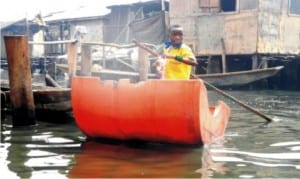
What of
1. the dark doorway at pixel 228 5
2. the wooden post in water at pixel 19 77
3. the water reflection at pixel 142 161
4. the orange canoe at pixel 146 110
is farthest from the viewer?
the dark doorway at pixel 228 5

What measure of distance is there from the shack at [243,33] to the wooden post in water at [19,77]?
1209 cm

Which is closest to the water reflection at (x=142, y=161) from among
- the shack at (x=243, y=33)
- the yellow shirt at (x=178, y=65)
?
the yellow shirt at (x=178, y=65)

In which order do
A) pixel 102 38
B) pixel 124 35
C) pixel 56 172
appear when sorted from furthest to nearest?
1. pixel 102 38
2. pixel 124 35
3. pixel 56 172

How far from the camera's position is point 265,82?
1953 cm

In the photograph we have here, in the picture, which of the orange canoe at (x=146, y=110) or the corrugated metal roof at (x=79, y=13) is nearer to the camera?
the orange canoe at (x=146, y=110)

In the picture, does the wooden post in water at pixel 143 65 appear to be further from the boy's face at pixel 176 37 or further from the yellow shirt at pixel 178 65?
the boy's face at pixel 176 37

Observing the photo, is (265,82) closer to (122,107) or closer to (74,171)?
(122,107)

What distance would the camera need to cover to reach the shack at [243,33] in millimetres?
18391

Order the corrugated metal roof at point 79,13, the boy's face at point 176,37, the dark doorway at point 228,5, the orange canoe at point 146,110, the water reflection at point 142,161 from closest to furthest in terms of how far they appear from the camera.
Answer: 1. the water reflection at point 142,161
2. the orange canoe at point 146,110
3. the boy's face at point 176,37
4. the dark doorway at point 228,5
5. the corrugated metal roof at point 79,13

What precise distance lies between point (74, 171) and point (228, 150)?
240cm

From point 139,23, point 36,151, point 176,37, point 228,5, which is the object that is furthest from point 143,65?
point 139,23

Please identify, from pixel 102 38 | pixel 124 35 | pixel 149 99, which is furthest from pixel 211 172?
pixel 102 38

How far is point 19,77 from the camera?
7.97 metres

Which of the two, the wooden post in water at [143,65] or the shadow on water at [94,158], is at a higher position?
the wooden post in water at [143,65]
